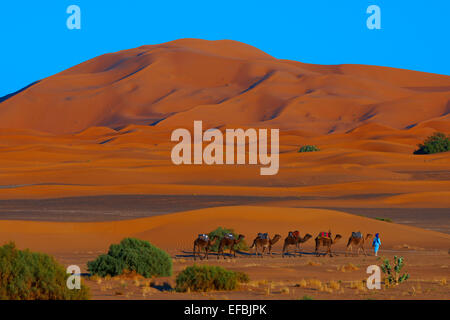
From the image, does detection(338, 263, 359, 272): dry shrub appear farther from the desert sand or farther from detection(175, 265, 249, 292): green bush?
detection(175, 265, 249, 292): green bush

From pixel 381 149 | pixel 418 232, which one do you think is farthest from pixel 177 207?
pixel 381 149

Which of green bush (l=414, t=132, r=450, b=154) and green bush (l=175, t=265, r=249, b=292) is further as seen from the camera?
green bush (l=414, t=132, r=450, b=154)

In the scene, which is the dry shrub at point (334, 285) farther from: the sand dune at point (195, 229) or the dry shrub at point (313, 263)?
the sand dune at point (195, 229)

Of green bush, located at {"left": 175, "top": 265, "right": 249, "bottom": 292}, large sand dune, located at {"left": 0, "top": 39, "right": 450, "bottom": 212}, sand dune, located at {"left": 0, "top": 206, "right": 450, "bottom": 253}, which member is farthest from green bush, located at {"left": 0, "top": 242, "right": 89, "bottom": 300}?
large sand dune, located at {"left": 0, "top": 39, "right": 450, "bottom": 212}

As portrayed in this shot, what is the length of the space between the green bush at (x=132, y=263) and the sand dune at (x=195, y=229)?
614 centimetres

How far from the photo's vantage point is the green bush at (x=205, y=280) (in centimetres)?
1428

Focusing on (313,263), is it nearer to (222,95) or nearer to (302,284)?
(302,284)

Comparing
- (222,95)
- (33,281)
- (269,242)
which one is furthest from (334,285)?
(222,95)

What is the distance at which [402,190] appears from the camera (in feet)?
152

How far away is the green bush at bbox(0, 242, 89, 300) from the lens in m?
12.0

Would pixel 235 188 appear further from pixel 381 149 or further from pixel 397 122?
pixel 397 122

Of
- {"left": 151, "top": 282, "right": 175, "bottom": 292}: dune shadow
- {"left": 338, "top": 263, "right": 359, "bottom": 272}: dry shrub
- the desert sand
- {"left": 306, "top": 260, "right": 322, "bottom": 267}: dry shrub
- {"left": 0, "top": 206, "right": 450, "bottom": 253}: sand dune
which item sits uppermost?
the desert sand

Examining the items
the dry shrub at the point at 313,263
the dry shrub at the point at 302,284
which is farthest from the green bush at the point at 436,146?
the dry shrub at the point at 302,284

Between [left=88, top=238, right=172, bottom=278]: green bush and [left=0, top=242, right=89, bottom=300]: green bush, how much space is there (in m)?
4.18
